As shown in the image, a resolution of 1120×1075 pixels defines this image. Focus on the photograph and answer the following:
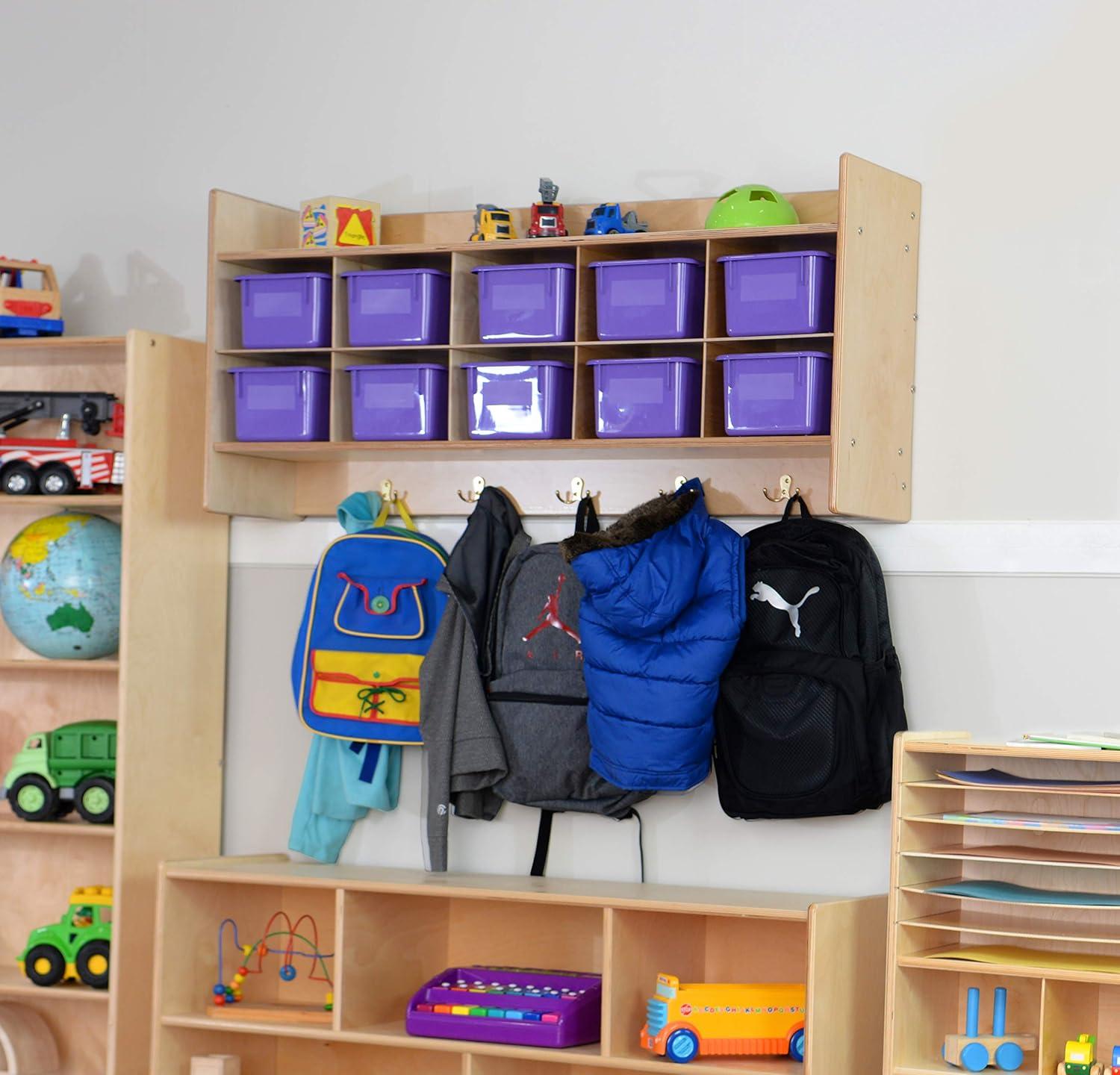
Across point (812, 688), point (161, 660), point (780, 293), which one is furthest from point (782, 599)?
point (161, 660)

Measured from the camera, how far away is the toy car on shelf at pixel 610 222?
10.6 feet

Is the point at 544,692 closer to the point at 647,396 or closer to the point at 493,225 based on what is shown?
the point at 647,396

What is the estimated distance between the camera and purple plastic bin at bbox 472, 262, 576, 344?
3.20 meters

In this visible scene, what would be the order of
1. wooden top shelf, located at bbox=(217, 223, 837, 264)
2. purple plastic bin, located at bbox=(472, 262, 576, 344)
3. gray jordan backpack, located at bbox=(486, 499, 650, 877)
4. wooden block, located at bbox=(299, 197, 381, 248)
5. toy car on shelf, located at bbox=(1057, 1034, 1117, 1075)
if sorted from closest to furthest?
toy car on shelf, located at bbox=(1057, 1034, 1117, 1075) → wooden top shelf, located at bbox=(217, 223, 837, 264) → purple plastic bin, located at bbox=(472, 262, 576, 344) → gray jordan backpack, located at bbox=(486, 499, 650, 877) → wooden block, located at bbox=(299, 197, 381, 248)

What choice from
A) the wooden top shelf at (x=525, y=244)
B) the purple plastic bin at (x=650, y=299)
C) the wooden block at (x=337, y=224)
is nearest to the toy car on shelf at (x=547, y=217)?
the wooden top shelf at (x=525, y=244)

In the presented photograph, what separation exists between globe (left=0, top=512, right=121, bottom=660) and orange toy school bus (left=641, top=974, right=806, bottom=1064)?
140 centimetres

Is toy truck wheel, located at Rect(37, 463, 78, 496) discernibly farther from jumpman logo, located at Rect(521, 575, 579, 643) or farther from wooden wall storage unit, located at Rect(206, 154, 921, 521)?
jumpman logo, located at Rect(521, 575, 579, 643)

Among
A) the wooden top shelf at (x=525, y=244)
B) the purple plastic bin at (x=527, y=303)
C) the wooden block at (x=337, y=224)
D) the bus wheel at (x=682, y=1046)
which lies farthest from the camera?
the wooden block at (x=337, y=224)

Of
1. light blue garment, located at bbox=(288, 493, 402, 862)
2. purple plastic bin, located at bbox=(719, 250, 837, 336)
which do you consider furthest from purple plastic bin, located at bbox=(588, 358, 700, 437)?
light blue garment, located at bbox=(288, 493, 402, 862)

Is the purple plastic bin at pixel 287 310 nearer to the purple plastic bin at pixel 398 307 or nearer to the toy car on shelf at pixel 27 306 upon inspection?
the purple plastic bin at pixel 398 307

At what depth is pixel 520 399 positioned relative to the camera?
127 inches

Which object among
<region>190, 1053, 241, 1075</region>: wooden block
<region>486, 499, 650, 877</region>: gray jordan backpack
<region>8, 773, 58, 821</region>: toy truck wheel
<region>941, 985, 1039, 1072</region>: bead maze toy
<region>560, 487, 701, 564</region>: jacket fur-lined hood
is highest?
<region>560, 487, 701, 564</region>: jacket fur-lined hood

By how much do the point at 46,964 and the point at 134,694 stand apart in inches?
24.4

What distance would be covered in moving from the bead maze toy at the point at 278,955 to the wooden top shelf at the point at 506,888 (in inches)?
6.2
